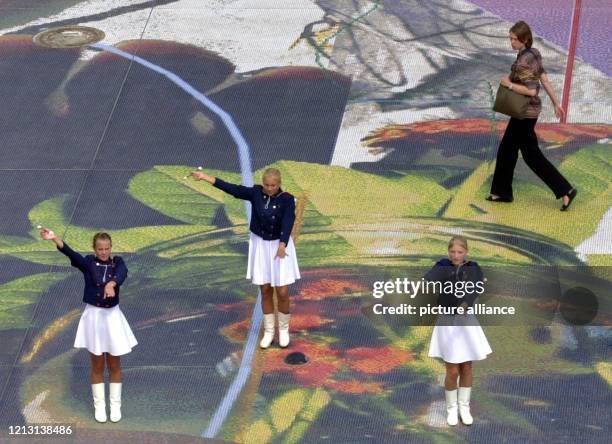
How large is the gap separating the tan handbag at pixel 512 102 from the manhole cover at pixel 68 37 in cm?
543

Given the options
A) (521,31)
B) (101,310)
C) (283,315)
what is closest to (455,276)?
→ (283,315)

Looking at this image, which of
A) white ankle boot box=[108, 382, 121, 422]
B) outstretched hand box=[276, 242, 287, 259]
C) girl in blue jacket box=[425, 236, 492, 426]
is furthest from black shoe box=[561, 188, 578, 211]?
white ankle boot box=[108, 382, 121, 422]

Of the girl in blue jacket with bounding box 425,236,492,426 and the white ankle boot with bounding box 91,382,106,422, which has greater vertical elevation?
the girl in blue jacket with bounding box 425,236,492,426

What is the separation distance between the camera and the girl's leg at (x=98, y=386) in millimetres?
8555

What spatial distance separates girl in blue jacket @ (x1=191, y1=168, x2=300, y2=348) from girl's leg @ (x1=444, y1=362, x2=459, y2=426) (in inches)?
53.6

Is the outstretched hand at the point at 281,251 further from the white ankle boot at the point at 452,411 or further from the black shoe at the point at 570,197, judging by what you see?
the black shoe at the point at 570,197

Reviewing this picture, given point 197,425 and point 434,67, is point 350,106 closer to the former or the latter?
point 434,67

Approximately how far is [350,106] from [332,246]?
102 inches

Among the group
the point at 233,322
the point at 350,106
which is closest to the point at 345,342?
the point at 233,322

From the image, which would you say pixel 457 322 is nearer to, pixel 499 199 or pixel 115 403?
pixel 115 403

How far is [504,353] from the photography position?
9.28 metres

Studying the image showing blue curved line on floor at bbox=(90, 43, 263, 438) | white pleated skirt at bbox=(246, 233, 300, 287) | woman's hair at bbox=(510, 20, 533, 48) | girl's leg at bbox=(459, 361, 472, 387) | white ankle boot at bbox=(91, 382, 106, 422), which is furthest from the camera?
woman's hair at bbox=(510, 20, 533, 48)

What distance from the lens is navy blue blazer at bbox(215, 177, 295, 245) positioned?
9000mm

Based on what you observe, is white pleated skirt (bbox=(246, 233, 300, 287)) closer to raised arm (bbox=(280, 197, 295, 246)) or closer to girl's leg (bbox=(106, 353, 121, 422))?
raised arm (bbox=(280, 197, 295, 246))
